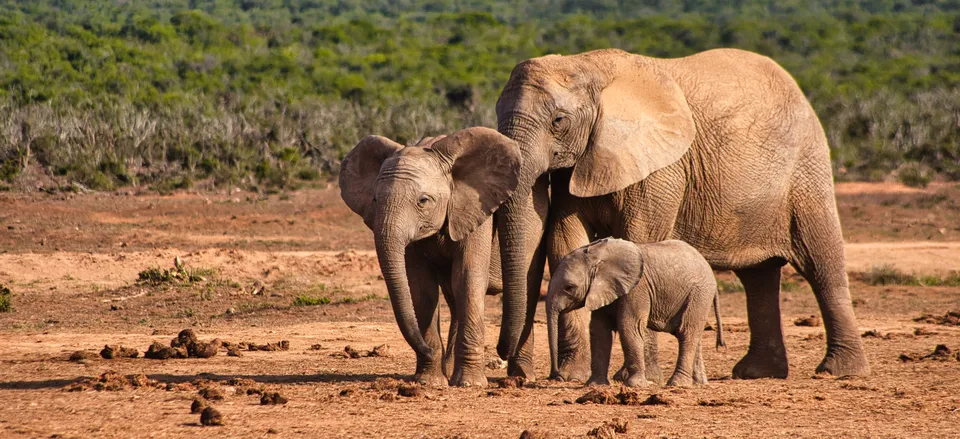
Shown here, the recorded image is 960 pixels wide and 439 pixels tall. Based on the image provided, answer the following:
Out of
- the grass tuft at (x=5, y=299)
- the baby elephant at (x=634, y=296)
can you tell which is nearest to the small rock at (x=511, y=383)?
the baby elephant at (x=634, y=296)

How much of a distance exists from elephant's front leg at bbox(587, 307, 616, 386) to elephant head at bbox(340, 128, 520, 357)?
1.11m

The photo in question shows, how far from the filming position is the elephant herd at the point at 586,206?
8742mm

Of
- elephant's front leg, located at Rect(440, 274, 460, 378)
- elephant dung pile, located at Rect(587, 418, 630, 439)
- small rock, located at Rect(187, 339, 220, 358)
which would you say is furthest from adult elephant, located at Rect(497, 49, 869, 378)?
small rock, located at Rect(187, 339, 220, 358)

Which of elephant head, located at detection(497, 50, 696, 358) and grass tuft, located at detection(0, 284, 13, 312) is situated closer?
elephant head, located at detection(497, 50, 696, 358)

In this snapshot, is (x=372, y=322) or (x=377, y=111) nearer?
(x=372, y=322)

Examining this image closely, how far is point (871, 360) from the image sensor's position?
37.3 feet

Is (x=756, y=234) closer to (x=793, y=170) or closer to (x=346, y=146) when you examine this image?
(x=793, y=170)

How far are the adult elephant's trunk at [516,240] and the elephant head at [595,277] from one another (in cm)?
36

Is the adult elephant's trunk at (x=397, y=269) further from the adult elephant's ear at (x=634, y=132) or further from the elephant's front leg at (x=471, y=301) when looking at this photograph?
the adult elephant's ear at (x=634, y=132)

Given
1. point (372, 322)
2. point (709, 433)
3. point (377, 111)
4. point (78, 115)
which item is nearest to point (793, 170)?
point (709, 433)

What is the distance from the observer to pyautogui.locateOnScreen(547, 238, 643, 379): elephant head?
8.68m

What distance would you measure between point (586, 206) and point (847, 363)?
9.04 feet

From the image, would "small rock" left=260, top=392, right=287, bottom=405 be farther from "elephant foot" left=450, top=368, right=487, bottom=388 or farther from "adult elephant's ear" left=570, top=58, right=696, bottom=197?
"adult elephant's ear" left=570, top=58, right=696, bottom=197

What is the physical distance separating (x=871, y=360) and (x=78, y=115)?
1129 inches
